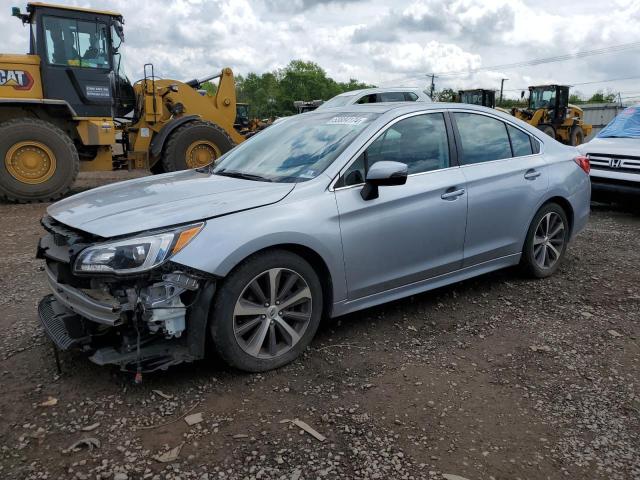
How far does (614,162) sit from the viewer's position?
799 centimetres

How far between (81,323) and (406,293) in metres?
2.17

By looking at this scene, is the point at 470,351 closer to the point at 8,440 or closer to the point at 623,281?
the point at 623,281

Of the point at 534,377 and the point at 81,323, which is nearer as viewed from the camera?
the point at 81,323

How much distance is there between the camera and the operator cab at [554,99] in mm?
20875

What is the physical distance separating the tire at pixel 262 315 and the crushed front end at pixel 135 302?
4.4 inches

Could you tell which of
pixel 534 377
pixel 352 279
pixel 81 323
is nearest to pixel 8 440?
pixel 81 323

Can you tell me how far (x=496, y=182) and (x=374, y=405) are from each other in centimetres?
226

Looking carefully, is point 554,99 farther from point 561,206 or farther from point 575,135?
point 561,206

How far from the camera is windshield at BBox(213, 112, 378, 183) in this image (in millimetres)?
3654

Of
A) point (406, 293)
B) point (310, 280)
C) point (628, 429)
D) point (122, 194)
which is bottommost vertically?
point (628, 429)

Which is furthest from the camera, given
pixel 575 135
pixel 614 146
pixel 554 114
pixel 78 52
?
pixel 575 135

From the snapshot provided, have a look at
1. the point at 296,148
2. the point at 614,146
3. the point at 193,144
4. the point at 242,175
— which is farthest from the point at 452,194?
the point at 193,144

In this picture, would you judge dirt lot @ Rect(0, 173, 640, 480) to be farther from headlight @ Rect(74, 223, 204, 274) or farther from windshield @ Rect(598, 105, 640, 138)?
windshield @ Rect(598, 105, 640, 138)

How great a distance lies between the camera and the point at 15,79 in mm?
9273
